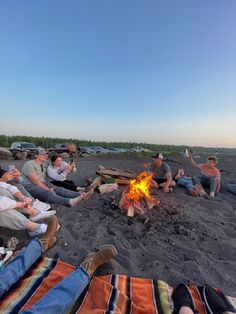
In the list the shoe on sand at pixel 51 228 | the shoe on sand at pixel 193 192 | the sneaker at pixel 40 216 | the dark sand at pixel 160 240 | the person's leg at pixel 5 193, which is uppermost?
the person's leg at pixel 5 193

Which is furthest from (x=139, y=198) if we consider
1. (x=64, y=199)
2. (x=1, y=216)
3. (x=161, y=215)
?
(x=1, y=216)

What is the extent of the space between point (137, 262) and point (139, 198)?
204 cm

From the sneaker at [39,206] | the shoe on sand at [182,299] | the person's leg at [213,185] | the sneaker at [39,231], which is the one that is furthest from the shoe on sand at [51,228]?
the person's leg at [213,185]

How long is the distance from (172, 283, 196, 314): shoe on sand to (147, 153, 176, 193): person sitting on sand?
5220 millimetres

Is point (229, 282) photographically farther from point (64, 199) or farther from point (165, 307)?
point (64, 199)

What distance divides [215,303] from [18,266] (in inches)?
86.4

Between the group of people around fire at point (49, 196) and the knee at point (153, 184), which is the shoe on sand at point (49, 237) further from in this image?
the knee at point (153, 184)

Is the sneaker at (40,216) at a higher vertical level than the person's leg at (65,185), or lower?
lower

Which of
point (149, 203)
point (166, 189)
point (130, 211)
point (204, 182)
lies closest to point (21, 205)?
point (130, 211)

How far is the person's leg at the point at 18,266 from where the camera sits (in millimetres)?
2910

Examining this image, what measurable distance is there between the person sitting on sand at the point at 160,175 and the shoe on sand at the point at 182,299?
5220 millimetres

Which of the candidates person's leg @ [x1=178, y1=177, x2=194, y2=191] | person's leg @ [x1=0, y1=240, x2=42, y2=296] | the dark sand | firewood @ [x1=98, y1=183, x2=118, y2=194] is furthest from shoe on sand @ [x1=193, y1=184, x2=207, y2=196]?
person's leg @ [x1=0, y1=240, x2=42, y2=296]

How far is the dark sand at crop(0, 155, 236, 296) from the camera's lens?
3.81 metres

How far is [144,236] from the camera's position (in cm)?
482
